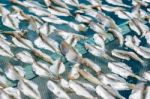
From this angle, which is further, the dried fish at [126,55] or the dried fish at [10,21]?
the dried fish at [10,21]

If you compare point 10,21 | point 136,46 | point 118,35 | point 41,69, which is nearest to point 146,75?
point 136,46

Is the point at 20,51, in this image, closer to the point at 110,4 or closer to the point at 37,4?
the point at 37,4

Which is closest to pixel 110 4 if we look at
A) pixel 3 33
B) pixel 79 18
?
pixel 79 18

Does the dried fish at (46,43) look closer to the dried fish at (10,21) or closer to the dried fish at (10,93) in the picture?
the dried fish at (10,21)

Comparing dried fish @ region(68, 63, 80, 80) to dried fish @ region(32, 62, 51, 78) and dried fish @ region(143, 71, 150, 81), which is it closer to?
dried fish @ region(32, 62, 51, 78)

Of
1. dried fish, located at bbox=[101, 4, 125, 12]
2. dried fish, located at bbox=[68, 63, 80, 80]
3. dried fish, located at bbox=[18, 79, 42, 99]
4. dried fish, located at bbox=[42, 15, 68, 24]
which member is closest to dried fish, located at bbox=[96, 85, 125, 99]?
dried fish, located at bbox=[68, 63, 80, 80]

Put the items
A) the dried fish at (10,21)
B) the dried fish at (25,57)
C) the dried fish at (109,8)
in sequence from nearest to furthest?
the dried fish at (25,57), the dried fish at (10,21), the dried fish at (109,8)

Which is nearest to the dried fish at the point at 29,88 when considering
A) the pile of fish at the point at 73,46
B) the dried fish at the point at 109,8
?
the pile of fish at the point at 73,46

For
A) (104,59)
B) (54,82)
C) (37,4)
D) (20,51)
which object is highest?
(37,4)

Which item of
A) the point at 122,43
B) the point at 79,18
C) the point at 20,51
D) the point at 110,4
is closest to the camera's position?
the point at 20,51
